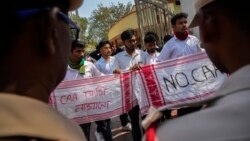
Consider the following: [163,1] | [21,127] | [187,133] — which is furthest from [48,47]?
[163,1]

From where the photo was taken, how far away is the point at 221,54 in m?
1.29

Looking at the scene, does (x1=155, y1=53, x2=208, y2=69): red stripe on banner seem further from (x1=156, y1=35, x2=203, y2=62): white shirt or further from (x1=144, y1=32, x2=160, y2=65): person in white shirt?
(x1=144, y1=32, x2=160, y2=65): person in white shirt

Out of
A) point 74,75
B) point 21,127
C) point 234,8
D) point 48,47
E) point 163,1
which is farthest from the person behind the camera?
point 163,1

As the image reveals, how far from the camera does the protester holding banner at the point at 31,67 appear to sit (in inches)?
39.4

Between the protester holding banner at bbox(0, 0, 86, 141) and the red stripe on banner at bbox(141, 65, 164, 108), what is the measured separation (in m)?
4.74

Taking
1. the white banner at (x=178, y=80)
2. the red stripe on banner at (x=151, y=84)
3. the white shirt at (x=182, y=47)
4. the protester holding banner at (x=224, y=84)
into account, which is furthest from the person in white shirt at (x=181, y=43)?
the protester holding banner at (x=224, y=84)

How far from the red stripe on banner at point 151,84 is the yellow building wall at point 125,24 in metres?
21.9

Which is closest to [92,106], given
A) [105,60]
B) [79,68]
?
[79,68]

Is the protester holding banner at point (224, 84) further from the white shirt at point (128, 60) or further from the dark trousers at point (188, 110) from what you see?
the white shirt at point (128, 60)

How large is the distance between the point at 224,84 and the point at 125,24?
2871cm

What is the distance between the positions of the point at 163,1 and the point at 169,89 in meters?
5.58

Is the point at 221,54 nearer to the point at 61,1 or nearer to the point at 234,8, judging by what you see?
the point at 234,8

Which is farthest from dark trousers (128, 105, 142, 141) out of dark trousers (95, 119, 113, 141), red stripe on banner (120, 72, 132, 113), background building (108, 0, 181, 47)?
background building (108, 0, 181, 47)

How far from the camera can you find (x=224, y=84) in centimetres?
124
